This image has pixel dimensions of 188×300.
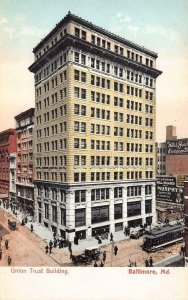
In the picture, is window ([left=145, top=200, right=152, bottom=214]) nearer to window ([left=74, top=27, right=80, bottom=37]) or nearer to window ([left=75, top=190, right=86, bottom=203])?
window ([left=75, top=190, right=86, bottom=203])

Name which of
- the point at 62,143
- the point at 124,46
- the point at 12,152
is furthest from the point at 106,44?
the point at 12,152

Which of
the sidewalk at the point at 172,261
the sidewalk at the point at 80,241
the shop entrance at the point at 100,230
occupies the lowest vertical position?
the sidewalk at the point at 172,261

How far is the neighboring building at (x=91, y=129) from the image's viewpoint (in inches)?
941

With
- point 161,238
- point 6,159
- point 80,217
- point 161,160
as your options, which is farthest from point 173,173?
point 6,159

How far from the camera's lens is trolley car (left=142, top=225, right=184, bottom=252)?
22223 mm

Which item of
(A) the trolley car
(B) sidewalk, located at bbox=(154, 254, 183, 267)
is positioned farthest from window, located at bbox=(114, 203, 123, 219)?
(B) sidewalk, located at bbox=(154, 254, 183, 267)

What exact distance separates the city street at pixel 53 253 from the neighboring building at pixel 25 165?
807 centimetres

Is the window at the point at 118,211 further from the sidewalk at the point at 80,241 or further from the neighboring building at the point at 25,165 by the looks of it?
the neighboring building at the point at 25,165

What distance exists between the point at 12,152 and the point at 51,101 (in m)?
11.6

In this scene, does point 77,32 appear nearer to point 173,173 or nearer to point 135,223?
point 173,173

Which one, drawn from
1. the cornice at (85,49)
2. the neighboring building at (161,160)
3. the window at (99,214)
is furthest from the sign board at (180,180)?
the cornice at (85,49)

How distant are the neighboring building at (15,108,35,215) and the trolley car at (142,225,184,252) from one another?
48.7 feet

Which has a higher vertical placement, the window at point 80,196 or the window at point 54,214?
the window at point 80,196

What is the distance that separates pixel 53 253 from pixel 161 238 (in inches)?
357
